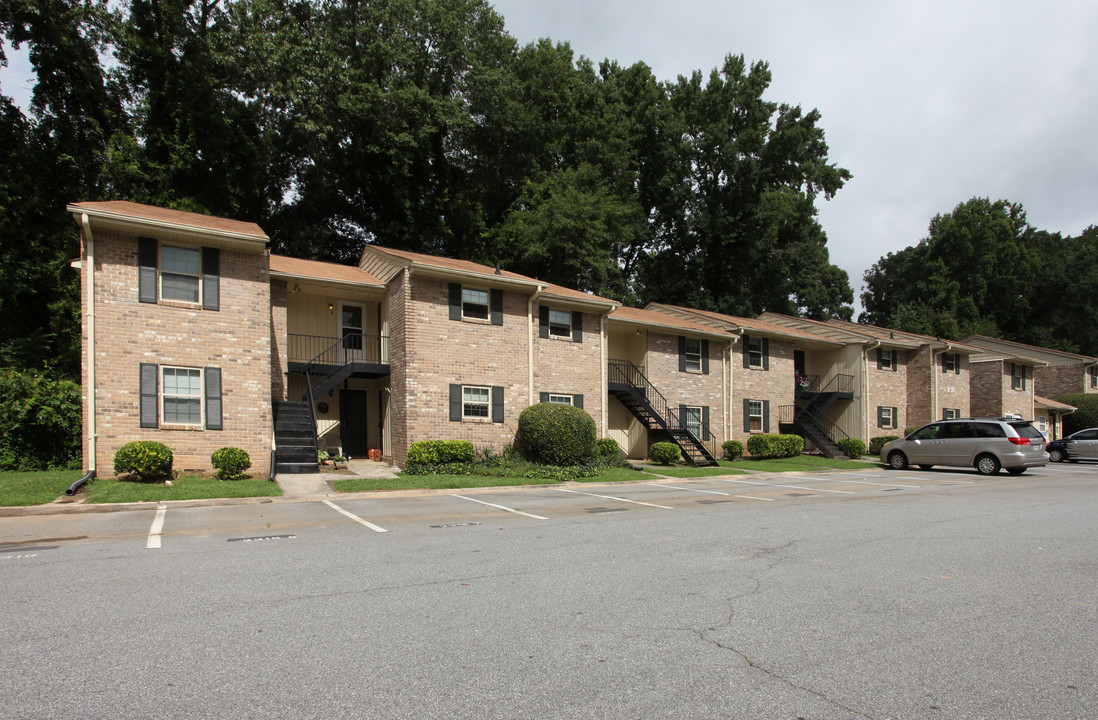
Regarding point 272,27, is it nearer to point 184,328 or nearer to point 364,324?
point 364,324

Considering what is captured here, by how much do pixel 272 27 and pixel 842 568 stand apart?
30616 millimetres

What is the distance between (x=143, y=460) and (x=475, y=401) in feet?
28.6

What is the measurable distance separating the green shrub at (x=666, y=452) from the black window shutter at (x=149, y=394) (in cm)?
1537

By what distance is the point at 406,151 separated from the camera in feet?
106

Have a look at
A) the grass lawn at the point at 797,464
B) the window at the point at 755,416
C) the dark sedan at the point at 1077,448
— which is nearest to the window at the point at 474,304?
the grass lawn at the point at 797,464

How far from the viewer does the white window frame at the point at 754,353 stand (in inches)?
1138

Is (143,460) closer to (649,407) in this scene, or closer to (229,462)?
(229,462)

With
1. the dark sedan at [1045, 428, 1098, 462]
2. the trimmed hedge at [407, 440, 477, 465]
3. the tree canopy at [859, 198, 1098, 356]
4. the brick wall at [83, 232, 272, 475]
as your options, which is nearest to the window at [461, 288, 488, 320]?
the trimmed hedge at [407, 440, 477, 465]

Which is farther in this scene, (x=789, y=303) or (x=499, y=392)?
(x=789, y=303)

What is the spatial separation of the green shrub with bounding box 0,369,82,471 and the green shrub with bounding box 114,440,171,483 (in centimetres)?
331

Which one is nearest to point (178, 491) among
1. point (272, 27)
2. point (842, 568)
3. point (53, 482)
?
point (53, 482)

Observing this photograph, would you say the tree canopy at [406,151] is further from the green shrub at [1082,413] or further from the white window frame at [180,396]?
the green shrub at [1082,413]

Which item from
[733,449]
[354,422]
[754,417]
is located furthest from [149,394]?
[754,417]

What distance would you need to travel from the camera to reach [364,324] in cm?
2155
